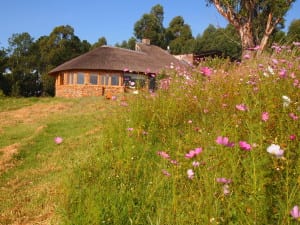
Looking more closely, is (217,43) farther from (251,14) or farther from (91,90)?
(251,14)

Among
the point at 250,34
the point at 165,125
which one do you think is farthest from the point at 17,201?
the point at 250,34

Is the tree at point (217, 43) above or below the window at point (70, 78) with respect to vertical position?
above

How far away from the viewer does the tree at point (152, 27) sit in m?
60.9

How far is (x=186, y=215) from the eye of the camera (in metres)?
2.34

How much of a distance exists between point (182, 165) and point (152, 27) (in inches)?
2382

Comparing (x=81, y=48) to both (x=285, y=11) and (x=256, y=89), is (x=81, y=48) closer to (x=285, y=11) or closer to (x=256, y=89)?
(x=285, y=11)

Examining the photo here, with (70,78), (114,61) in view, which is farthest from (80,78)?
(114,61)

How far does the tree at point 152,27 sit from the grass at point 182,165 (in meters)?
56.4

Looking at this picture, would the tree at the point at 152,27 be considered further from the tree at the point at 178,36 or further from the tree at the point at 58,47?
the tree at the point at 58,47

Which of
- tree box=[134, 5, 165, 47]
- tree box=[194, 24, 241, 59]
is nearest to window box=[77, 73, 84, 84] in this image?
tree box=[194, 24, 241, 59]

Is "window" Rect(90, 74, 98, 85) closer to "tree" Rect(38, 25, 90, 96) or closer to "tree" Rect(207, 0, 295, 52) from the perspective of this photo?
"tree" Rect(207, 0, 295, 52)

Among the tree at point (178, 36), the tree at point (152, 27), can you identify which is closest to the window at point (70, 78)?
the tree at point (178, 36)

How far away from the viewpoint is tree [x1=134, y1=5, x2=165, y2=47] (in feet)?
200

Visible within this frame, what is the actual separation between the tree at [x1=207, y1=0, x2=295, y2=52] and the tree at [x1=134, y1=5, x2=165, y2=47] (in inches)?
1869
